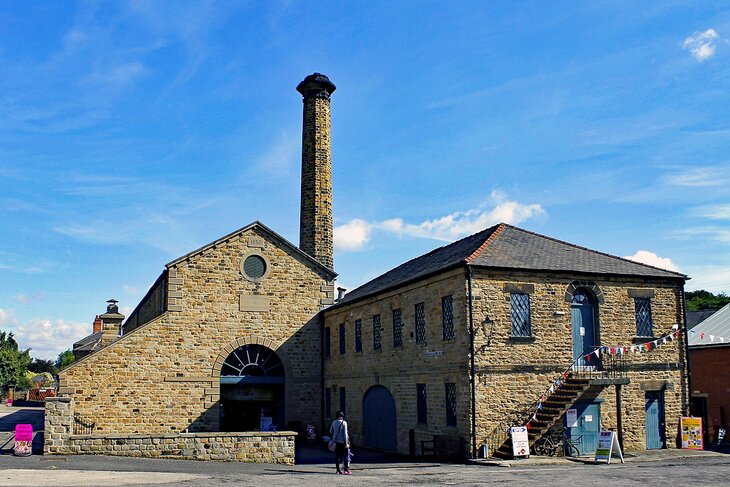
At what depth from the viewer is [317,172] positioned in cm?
3550

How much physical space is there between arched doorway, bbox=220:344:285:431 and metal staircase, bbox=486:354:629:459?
11.4 metres

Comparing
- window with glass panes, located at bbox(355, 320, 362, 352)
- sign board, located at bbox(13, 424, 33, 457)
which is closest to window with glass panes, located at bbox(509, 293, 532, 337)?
window with glass panes, located at bbox(355, 320, 362, 352)

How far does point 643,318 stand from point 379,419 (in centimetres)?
937

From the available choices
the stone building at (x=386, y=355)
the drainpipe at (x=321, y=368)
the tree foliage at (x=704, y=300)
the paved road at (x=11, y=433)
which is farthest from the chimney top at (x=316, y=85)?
the tree foliage at (x=704, y=300)

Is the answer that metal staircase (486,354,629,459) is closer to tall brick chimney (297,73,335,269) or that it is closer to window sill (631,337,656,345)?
window sill (631,337,656,345)

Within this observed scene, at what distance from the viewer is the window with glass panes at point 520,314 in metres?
20.6

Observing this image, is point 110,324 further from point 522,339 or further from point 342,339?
point 522,339

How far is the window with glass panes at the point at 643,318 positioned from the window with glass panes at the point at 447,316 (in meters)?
6.08

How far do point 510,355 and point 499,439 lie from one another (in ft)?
7.69

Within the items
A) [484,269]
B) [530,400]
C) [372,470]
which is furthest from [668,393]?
[372,470]

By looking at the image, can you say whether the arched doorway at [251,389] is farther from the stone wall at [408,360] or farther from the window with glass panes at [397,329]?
the window with glass panes at [397,329]

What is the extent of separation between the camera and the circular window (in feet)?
93.0

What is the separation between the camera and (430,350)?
21828 mm

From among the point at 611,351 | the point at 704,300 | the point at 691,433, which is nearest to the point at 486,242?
the point at 611,351
